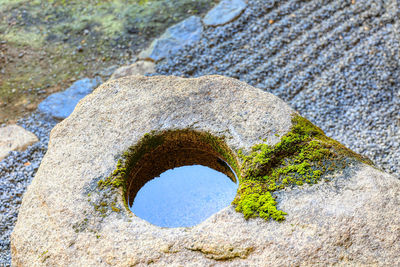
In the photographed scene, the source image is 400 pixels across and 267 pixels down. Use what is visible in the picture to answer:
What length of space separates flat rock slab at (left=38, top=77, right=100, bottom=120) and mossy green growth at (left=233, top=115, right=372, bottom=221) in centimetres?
276

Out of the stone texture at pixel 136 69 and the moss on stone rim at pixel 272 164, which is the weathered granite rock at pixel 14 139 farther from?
the moss on stone rim at pixel 272 164

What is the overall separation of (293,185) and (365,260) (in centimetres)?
61

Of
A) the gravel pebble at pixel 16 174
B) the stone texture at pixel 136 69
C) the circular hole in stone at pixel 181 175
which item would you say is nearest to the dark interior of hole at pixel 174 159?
the circular hole in stone at pixel 181 175

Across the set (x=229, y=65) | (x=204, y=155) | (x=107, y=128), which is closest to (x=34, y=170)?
(x=107, y=128)

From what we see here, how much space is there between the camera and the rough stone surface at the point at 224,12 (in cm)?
562

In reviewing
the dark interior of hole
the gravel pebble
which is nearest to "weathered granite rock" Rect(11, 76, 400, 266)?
the dark interior of hole

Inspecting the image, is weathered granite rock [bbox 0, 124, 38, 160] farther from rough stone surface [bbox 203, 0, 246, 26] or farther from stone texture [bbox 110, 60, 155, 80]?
rough stone surface [bbox 203, 0, 246, 26]

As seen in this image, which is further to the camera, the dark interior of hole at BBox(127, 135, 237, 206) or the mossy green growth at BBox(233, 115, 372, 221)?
the dark interior of hole at BBox(127, 135, 237, 206)

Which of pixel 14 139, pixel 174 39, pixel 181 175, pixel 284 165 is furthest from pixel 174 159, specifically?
pixel 174 39

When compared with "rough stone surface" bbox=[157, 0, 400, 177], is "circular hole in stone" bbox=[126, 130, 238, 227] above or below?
above

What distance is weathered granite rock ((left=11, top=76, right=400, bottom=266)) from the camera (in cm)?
231

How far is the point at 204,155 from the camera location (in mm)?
3205

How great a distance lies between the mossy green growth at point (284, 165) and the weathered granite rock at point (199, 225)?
7cm

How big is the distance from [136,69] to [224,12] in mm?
1549
